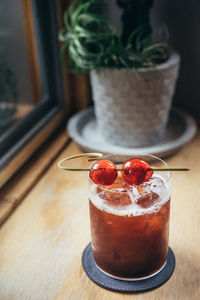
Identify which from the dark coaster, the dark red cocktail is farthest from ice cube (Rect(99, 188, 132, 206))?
the dark coaster

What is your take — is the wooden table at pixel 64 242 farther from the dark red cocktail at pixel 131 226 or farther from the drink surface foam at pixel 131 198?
the drink surface foam at pixel 131 198

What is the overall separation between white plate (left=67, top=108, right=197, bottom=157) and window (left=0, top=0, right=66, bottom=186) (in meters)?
0.08

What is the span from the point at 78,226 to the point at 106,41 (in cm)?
49

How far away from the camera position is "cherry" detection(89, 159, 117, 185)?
56 centimetres

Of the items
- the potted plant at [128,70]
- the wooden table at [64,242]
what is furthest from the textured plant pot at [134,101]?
the wooden table at [64,242]

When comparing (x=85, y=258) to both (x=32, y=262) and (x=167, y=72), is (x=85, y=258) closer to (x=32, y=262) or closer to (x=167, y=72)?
(x=32, y=262)

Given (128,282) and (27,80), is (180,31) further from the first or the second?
(128,282)

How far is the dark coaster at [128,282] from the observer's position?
59 cm

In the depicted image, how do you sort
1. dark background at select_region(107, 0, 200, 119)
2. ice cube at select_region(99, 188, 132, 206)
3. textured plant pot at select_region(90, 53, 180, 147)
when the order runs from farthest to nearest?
dark background at select_region(107, 0, 200, 119)
textured plant pot at select_region(90, 53, 180, 147)
ice cube at select_region(99, 188, 132, 206)

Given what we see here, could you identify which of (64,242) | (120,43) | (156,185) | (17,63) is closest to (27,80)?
(17,63)

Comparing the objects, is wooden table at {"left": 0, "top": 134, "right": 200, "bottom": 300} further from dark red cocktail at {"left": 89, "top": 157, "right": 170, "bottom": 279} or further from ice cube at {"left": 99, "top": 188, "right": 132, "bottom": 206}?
ice cube at {"left": 99, "top": 188, "right": 132, "bottom": 206}

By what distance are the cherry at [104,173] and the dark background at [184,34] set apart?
697 mm

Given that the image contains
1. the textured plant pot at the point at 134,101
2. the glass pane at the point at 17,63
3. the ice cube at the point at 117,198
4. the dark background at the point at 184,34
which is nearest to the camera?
the ice cube at the point at 117,198

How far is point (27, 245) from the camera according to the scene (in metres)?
0.70
